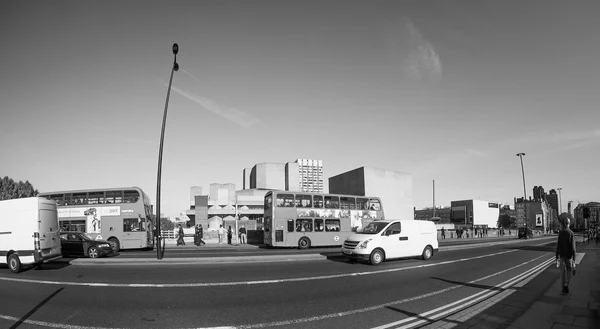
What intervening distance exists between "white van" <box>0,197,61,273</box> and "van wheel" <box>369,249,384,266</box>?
12.3m

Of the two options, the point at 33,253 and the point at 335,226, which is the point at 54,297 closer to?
the point at 33,253

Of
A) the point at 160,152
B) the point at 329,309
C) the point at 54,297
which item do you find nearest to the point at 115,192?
the point at 160,152

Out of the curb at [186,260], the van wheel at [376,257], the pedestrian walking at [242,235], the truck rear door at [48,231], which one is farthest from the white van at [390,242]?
the pedestrian walking at [242,235]

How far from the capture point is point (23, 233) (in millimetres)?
11289

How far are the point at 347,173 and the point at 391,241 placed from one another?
54680 mm

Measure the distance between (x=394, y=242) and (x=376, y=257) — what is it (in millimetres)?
1257

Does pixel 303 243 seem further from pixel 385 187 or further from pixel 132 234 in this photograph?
pixel 385 187

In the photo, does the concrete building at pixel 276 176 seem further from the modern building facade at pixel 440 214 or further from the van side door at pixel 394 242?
the van side door at pixel 394 242

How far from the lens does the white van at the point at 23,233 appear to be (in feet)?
36.6

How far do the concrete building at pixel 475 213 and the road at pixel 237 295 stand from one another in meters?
93.8

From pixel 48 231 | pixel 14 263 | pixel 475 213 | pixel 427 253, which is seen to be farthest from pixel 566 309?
pixel 475 213

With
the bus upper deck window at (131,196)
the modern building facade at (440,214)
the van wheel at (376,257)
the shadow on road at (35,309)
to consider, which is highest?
the bus upper deck window at (131,196)

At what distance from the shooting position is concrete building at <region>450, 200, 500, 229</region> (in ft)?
309

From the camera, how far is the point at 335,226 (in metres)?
24.0
